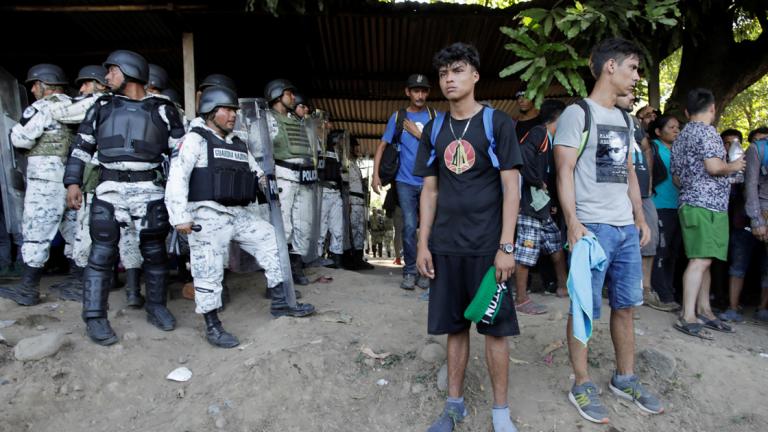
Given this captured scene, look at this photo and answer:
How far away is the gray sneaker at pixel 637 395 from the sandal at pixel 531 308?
4.42 feet

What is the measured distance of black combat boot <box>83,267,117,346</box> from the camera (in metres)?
3.97

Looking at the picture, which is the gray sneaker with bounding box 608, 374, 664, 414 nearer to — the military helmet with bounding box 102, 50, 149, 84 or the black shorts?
the black shorts

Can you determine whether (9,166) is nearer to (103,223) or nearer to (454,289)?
(103,223)

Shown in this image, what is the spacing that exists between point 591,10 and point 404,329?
10.3ft

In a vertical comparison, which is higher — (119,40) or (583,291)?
(119,40)

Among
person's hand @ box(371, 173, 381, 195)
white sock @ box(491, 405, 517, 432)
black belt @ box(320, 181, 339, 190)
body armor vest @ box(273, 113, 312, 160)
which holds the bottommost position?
white sock @ box(491, 405, 517, 432)

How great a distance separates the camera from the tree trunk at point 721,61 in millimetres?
6684

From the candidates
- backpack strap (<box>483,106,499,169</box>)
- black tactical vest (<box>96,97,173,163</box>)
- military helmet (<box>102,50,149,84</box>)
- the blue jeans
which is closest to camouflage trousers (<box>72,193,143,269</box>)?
black tactical vest (<box>96,97,173,163</box>)

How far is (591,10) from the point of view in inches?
172

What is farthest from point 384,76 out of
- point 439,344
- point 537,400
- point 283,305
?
point 537,400

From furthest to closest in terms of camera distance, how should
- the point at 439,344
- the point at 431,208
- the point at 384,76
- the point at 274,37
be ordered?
the point at 384,76 → the point at 274,37 → the point at 439,344 → the point at 431,208

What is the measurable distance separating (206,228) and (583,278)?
2.81m

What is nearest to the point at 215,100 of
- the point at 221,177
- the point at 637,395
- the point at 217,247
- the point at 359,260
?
the point at 221,177

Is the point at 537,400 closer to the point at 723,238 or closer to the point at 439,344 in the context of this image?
the point at 439,344
